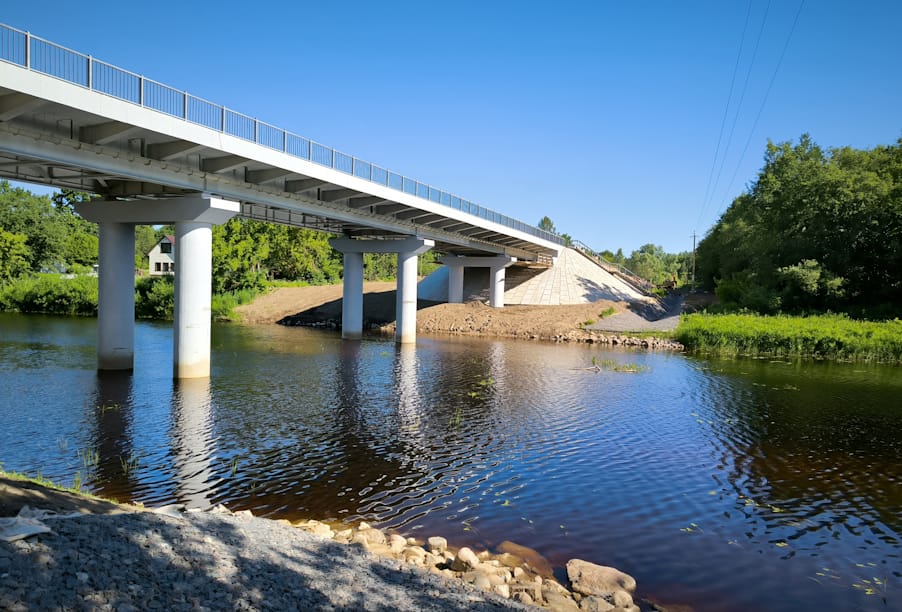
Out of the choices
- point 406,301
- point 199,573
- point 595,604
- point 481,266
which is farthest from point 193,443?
point 481,266

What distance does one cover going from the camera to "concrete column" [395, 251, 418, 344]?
4370cm

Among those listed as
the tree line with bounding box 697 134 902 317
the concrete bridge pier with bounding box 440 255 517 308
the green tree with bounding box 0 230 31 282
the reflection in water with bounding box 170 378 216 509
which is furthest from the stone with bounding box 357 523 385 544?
the green tree with bounding box 0 230 31 282

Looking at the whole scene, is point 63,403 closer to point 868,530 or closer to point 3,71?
point 3,71

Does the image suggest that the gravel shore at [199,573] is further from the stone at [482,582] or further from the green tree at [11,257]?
the green tree at [11,257]

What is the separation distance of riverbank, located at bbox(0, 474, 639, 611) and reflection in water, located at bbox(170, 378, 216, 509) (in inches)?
106

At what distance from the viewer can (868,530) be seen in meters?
11.6

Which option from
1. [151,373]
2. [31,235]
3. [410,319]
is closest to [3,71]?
[151,373]

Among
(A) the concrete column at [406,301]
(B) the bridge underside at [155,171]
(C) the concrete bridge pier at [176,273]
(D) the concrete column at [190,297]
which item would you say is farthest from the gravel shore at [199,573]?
(A) the concrete column at [406,301]

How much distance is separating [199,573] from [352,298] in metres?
39.0

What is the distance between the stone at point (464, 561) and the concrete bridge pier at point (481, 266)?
52651mm

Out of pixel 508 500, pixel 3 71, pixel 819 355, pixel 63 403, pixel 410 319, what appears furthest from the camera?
pixel 410 319

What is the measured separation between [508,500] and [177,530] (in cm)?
680

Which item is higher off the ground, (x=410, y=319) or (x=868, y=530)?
(x=410, y=319)

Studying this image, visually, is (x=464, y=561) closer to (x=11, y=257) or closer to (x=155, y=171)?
(x=155, y=171)
